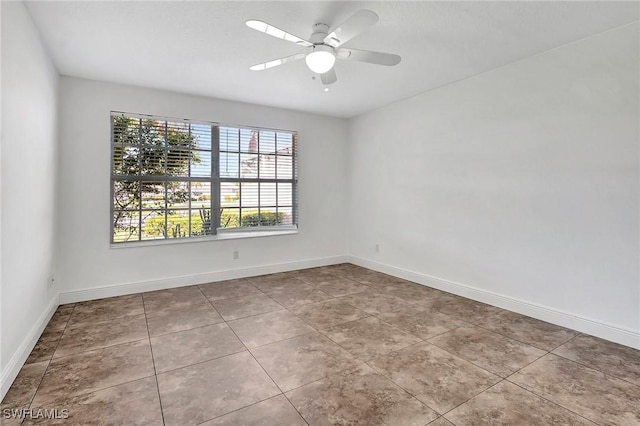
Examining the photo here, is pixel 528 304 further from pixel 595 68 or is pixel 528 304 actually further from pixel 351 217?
pixel 351 217

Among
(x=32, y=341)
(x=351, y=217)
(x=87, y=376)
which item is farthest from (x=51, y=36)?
(x=351, y=217)

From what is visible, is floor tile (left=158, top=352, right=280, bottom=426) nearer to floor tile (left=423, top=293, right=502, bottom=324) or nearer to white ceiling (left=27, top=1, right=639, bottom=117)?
floor tile (left=423, top=293, right=502, bottom=324)

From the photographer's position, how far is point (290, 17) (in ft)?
7.52

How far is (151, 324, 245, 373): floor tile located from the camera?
2250 millimetres

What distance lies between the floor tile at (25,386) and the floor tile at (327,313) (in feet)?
6.26

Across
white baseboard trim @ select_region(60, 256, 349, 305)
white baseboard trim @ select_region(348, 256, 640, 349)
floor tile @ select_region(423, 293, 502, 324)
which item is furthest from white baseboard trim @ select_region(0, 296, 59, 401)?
white baseboard trim @ select_region(348, 256, 640, 349)

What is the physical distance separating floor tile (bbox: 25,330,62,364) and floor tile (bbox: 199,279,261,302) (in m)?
1.36

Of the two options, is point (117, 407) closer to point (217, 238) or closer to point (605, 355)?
point (217, 238)

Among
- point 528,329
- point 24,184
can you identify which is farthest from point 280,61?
point 528,329

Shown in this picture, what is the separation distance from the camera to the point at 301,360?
2.25 metres

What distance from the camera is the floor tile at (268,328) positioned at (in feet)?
8.48

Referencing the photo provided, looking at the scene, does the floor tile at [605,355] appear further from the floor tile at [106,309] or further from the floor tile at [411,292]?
the floor tile at [106,309]

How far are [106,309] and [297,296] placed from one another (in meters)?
1.97

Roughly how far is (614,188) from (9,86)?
434 centimetres
